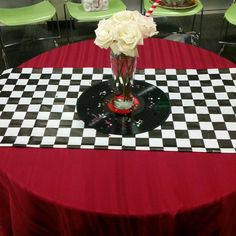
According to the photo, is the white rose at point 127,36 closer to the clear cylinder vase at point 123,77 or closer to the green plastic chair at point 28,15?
the clear cylinder vase at point 123,77

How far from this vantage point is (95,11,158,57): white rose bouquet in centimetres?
122

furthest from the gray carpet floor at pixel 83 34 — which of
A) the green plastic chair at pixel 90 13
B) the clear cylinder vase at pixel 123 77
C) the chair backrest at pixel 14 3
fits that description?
the clear cylinder vase at pixel 123 77

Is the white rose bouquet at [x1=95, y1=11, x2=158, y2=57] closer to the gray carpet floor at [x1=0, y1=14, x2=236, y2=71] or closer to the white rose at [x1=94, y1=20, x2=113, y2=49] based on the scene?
the white rose at [x1=94, y1=20, x2=113, y2=49]

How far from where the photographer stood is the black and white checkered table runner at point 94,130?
1.35 m

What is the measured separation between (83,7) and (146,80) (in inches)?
58.8

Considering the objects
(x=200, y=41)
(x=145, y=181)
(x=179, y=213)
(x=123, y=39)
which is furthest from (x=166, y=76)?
(x=200, y=41)

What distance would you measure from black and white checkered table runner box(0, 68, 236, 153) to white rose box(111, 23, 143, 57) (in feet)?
1.16

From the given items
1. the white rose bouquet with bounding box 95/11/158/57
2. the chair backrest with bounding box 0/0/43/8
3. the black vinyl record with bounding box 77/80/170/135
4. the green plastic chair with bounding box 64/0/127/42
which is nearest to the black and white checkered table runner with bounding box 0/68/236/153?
the black vinyl record with bounding box 77/80/170/135

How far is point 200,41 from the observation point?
347 centimetres

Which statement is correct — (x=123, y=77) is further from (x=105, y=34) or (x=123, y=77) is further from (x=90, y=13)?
(x=90, y=13)

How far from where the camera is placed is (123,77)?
4.62 feet

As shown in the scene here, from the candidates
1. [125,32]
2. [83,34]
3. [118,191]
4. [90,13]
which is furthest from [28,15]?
[118,191]

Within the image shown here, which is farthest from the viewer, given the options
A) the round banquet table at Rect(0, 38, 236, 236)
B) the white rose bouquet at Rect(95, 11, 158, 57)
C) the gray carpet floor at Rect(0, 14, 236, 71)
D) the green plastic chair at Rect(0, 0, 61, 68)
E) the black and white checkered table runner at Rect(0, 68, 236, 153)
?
the gray carpet floor at Rect(0, 14, 236, 71)

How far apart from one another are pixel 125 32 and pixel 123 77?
0.23 m
